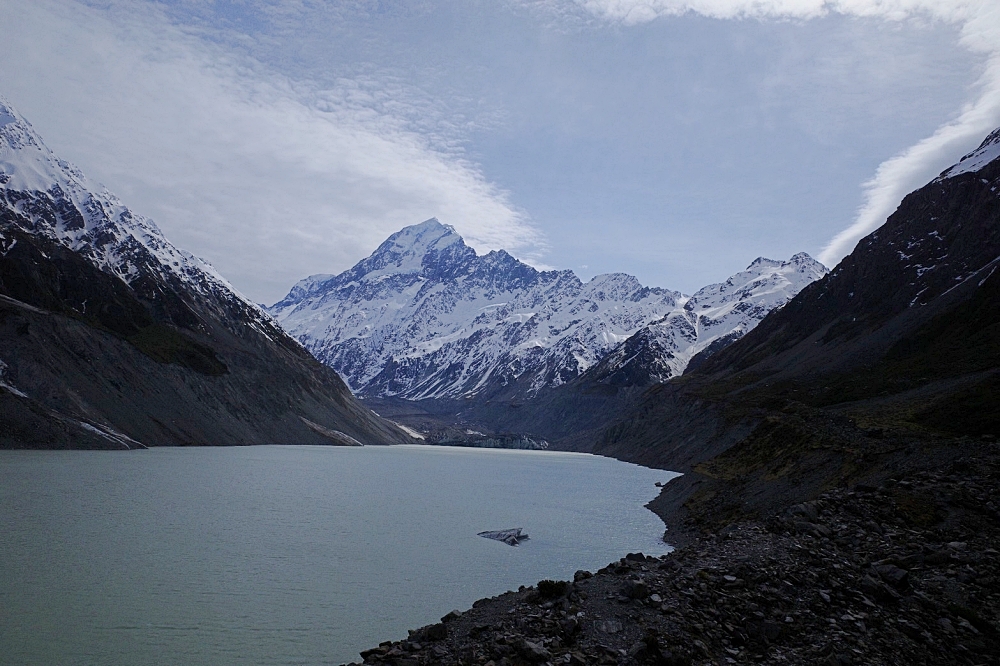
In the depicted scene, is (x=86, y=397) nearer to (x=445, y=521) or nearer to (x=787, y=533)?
(x=445, y=521)

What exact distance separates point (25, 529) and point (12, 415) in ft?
239

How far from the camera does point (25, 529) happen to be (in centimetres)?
4103

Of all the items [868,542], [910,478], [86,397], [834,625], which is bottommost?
[834,625]

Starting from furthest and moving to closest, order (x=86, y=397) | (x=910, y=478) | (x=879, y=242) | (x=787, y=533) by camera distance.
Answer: (x=879, y=242) < (x=86, y=397) < (x=910, y=478) < (x=787, y=533)

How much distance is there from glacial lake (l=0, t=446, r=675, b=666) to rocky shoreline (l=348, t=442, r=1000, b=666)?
6430mm

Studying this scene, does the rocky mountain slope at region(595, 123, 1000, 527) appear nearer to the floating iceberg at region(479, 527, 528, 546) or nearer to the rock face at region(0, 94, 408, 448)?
the floating iceberg at region(479, 527, 528, 546)

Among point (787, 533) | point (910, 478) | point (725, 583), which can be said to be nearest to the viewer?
point (725, 583)

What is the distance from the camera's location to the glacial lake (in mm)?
24781

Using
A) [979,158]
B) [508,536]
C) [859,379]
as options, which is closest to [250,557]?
[508,536]

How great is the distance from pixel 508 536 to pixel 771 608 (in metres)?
29.5

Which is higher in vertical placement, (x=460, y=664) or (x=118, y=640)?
(x=460, y=664)

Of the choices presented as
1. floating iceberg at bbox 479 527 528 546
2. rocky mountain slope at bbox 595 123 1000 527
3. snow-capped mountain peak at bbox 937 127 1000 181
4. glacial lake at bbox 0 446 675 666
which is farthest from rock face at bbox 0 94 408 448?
snow-capped mountain peak at bbox 937 127 1000 181

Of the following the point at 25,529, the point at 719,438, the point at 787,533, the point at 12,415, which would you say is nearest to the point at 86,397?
the point at 12,415

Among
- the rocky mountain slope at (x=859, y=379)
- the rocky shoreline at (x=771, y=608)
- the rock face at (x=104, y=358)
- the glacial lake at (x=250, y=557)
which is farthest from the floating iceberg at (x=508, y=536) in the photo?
the rock face at (x=104, y=358)
